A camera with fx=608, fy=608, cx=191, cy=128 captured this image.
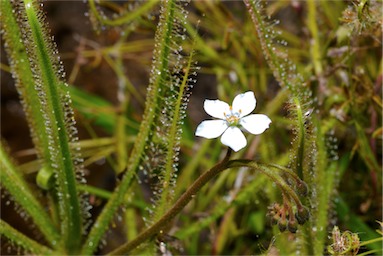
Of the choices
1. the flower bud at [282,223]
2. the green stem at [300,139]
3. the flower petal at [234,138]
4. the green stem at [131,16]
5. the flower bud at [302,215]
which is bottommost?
the flower bud at [282,223]

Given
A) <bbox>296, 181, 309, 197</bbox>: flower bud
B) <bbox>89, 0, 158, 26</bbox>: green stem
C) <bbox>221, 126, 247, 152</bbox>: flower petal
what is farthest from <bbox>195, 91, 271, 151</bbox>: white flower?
<bbox>89, 0, 158, 26</bbox>: green stem

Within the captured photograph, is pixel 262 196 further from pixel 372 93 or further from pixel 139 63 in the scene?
pixel 139 63

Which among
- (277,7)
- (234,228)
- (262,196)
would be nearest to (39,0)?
(262,196)

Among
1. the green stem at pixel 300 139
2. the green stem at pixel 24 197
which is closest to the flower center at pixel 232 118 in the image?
the green stem at pixel 300 139

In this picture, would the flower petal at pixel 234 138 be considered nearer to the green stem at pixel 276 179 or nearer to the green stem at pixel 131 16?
the green stem at pixel 276 179

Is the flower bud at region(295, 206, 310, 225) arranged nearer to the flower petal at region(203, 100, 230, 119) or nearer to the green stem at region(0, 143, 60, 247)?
the flower petal at region(203, 100, 230, 119)

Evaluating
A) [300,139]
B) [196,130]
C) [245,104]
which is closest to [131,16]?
[196,130]
